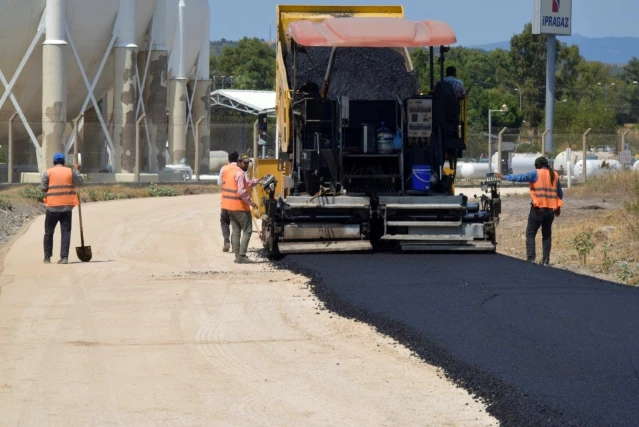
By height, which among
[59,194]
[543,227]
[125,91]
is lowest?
[543,227]

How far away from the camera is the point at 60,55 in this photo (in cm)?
3023

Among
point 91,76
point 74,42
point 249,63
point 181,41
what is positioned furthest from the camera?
point 249,63

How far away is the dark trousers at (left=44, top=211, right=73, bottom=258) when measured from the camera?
15086 mm

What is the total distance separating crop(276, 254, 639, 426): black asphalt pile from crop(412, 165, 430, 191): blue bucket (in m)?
1.22

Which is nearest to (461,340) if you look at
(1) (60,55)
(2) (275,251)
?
(2) (275,251)

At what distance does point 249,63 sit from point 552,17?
5981 centimetres

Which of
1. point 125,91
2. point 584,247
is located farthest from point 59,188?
point 125,91

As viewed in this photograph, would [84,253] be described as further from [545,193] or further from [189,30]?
[189,30]

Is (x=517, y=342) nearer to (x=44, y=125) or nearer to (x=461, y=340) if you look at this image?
(x=461, y=340)

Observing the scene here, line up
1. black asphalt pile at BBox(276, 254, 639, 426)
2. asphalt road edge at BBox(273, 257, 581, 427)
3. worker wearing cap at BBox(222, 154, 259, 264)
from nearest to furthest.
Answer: asphalt road edge at BBox(273, 257, 581, 427), black asphalt pile at BBox(276, 254, 639, 426), worker wearing cap at BBox(222, 154, 259, 264)

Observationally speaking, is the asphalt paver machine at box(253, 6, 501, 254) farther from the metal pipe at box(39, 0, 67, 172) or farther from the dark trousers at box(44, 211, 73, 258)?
the metal pipe at box(39, 0, 67, 172)

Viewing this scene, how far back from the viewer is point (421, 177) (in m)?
15.4

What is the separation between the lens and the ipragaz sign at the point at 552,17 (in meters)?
44.2

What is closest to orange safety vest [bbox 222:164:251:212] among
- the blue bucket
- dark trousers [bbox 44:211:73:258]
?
dark trousers [bbox 44:211:73:258]
